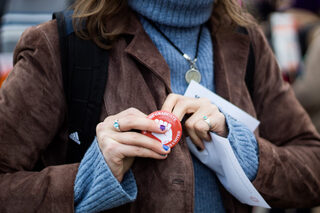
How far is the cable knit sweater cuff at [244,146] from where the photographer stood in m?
1.24

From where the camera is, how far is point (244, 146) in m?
1.30

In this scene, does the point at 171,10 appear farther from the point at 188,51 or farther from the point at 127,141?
the point at 127,141

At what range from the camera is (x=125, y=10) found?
140 centimetres

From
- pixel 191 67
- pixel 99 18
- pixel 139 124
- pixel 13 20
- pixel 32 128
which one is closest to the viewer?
pixel 139 124

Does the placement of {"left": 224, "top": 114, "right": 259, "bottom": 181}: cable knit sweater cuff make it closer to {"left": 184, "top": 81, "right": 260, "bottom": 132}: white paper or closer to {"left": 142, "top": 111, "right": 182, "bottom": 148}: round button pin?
{"left": 184, "top": 81, "right": 260, "bottom": 132}: white paper

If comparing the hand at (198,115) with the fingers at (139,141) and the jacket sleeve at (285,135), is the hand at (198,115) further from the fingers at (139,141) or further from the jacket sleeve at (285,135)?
the jacket sleeve at (285,135)

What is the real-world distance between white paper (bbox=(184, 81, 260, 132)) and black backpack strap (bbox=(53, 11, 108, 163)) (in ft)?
1.07

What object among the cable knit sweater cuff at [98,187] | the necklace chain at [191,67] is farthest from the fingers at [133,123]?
the necklace chain at [191,67]

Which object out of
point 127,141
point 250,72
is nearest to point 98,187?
point 127,141

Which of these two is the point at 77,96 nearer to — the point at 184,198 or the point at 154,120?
the point at 154,120

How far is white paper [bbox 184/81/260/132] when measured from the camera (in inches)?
51.1

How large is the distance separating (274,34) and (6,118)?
2772 mm

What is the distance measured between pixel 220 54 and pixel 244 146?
422 mm

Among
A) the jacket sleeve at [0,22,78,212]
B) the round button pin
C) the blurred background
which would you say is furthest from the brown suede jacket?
the blurred background
